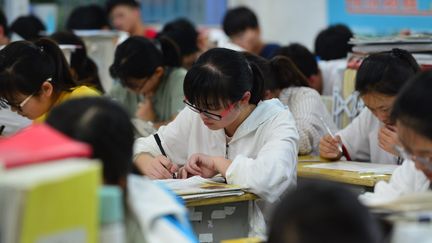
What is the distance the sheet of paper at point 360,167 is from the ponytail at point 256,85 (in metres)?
0.46

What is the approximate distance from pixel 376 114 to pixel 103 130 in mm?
1706

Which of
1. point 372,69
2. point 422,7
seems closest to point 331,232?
point 372,69

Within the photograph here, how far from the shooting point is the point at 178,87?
180 inches

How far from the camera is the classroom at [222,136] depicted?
4.43 ft

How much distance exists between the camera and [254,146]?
3.00m

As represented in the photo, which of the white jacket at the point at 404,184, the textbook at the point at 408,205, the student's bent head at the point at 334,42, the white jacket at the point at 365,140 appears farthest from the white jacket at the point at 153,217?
the student's bent head at the point at 334,42

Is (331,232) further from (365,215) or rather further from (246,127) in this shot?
(246,127)

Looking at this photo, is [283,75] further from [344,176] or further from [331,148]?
[344,176]

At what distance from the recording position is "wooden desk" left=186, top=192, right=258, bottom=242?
2746mm

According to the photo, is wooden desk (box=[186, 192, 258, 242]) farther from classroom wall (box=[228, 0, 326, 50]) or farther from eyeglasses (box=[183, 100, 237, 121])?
classroom wall (box=[228, 0, 326, 50])

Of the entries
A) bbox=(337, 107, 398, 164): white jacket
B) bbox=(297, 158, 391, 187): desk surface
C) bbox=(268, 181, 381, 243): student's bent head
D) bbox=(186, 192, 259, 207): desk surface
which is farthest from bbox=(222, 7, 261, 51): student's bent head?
bbox=(268, 181, 381, 243): student's bent head

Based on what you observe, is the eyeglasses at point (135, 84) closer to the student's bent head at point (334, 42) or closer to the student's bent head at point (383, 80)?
the student's bent head at point (334, 42)

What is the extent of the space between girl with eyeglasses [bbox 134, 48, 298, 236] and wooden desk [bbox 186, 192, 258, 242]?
0.05m

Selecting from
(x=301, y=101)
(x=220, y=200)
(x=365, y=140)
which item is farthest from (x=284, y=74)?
(x=220, y=200)
